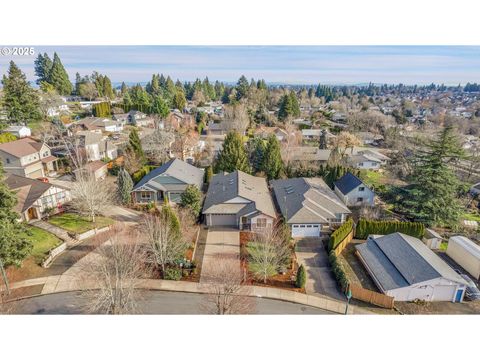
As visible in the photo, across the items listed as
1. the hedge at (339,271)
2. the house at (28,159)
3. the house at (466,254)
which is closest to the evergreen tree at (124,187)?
the house at (28,159)

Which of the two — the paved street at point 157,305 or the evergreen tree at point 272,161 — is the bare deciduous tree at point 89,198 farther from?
the evergreen tree at point 272,161

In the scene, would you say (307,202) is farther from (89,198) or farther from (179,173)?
(89,198)

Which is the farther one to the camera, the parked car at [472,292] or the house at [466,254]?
the house at [466,254]

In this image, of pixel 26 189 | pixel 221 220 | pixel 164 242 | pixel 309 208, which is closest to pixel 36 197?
pixel 26 189

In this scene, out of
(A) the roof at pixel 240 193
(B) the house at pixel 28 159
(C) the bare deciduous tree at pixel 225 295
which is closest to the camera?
(C) the bare deciduous tree at pixel 225 295

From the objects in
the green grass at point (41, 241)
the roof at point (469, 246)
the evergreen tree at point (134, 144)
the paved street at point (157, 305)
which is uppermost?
the evergreen tree at point (134, 144)

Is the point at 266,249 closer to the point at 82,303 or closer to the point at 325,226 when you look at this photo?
the point at 325,226

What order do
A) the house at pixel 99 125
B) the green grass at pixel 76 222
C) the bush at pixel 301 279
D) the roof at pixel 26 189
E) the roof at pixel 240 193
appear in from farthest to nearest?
the house at pixel 99 125 < the roof at pixel 240 193 < the roof at pixel 26 189 < the green grass at pixel 76 222 < the bush at pixel 301 279

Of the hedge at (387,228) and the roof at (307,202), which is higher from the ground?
the roof at (307,202)
